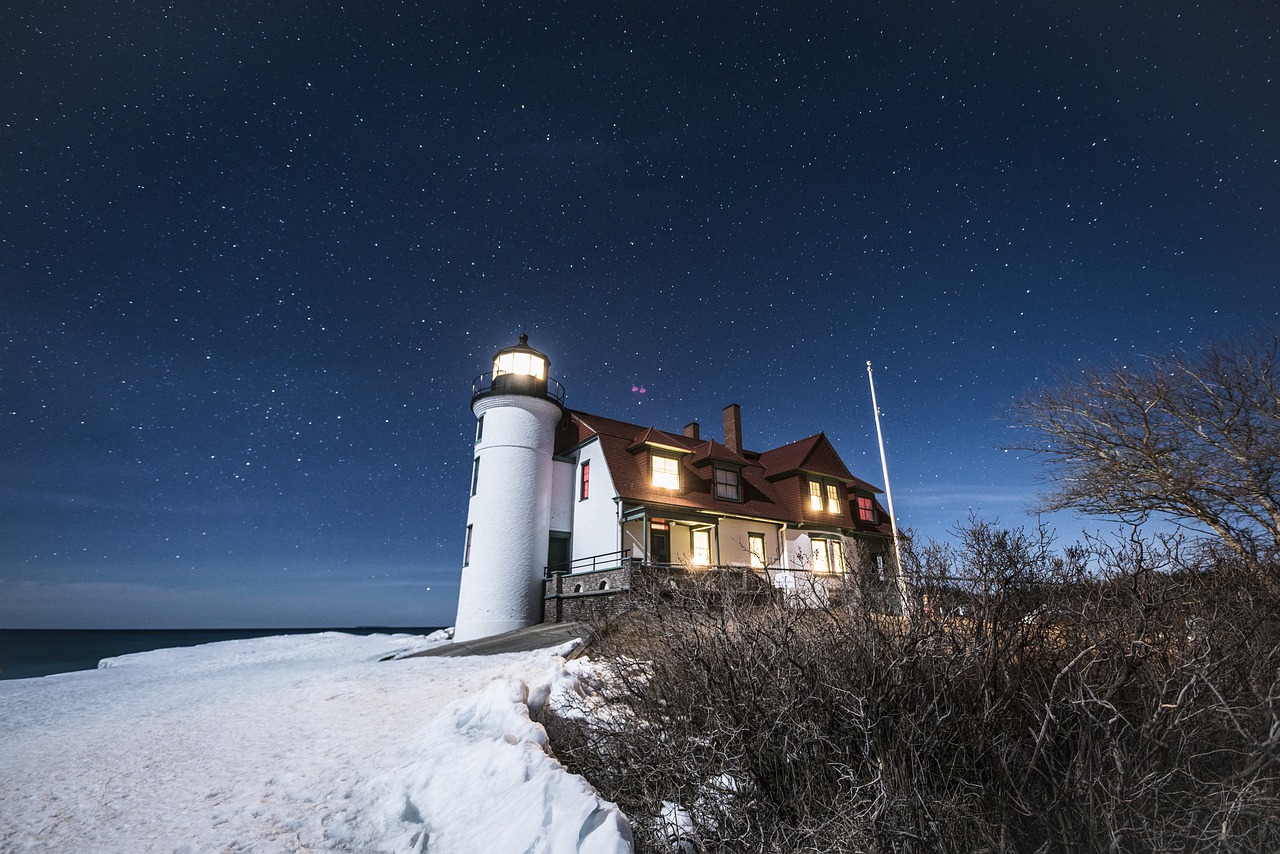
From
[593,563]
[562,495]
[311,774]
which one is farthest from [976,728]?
[562,495]

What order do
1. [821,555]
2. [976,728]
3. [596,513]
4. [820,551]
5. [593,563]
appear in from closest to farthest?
[976,728] → [593,563] → [596,513] → [821,555] → [820,551]

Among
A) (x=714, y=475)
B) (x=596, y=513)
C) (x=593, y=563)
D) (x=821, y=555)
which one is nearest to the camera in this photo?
(x=593, y=563)

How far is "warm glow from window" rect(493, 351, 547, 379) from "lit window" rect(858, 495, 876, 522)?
16.8 metres

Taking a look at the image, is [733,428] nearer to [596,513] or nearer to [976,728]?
A: [596,513]

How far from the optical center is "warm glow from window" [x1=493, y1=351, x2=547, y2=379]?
24.0m

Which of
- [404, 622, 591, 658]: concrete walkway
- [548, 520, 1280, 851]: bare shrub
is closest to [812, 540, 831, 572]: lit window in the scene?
[404, 622, 591, 658]: concrete walkway

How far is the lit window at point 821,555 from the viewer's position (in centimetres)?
2408

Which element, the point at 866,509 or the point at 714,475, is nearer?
the point at 714,475

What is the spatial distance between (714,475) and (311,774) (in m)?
18.3

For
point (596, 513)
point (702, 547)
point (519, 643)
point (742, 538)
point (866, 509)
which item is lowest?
point (519, 643)

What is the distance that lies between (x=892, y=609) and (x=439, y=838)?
14.6 ft

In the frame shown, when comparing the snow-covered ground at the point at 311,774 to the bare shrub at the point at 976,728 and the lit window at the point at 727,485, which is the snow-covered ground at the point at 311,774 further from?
the lit window at the point at 727,485

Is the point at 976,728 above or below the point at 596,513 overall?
below

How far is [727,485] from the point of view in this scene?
23531mm
